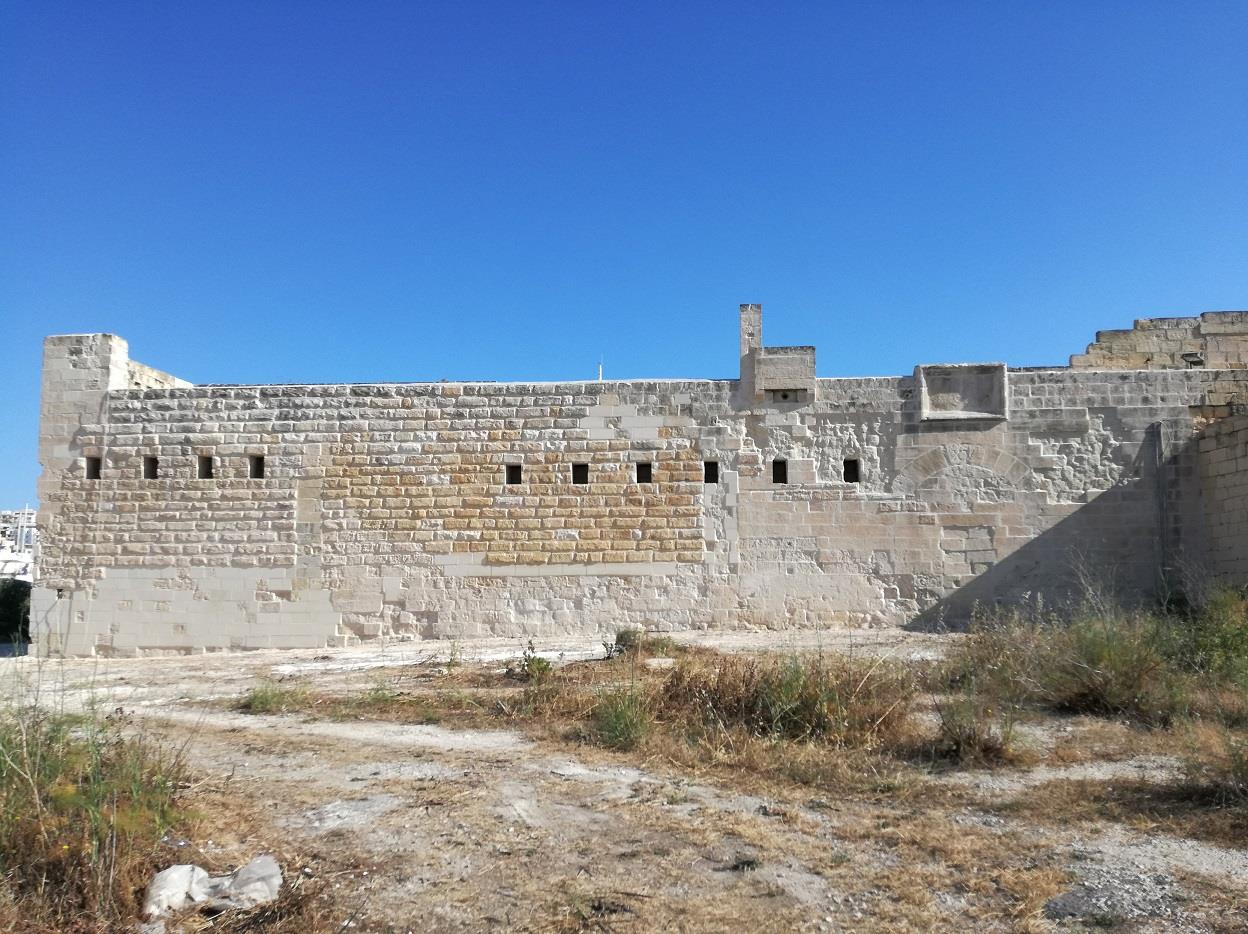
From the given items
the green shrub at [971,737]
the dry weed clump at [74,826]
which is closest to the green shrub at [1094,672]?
the green shrub at [971,737]

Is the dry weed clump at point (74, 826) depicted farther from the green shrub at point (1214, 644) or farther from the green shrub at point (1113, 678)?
the green shrub at point (1214, 644)

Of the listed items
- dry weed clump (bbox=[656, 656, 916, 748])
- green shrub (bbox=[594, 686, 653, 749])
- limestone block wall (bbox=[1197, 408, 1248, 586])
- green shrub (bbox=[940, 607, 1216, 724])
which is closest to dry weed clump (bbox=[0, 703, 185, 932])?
green shrub (bbox=[594, 686, 653, 749])

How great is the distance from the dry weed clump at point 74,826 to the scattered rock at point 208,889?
8 centimetres

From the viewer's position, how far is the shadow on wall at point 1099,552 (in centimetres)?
1302

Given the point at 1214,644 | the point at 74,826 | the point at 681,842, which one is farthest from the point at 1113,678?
the point at 74,826

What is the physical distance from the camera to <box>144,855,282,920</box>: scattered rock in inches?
150

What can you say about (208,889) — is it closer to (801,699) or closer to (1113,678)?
(801,699)

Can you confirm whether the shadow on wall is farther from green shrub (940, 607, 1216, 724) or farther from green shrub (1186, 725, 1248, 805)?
green shrub (1186, 725, 1248, 805)

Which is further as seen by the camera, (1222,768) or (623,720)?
(623,720)

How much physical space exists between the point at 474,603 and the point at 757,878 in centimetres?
971

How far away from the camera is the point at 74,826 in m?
3.94

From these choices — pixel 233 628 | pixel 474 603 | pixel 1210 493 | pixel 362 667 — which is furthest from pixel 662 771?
pixel 1210 493

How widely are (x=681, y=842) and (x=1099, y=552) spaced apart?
10.9 metres

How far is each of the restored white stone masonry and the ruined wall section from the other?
7.35 ft
